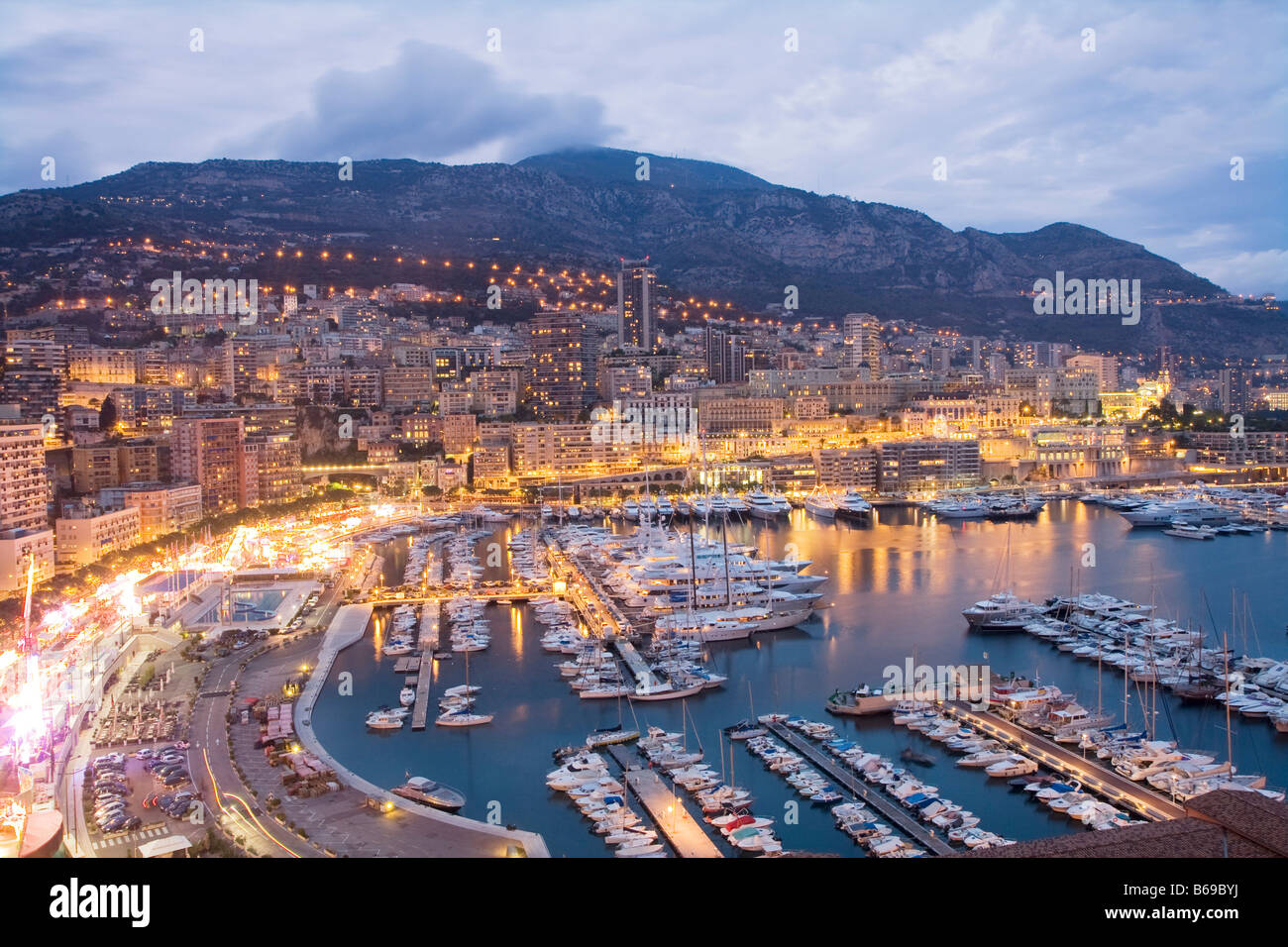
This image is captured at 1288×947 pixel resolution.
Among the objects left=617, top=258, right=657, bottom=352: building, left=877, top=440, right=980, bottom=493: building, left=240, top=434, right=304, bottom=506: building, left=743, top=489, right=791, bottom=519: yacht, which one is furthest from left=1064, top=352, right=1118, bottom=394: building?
left=240, top=434, right=304, bottom=506: building

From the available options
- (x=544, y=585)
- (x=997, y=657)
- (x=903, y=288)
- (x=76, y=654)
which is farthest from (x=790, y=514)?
(x=903, y=288)

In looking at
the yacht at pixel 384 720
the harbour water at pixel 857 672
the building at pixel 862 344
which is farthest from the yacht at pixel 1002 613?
the building at pixel 862 344

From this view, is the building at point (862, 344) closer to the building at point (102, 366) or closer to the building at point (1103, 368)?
the building at point (1103, 368)

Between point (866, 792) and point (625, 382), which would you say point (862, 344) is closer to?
point (625, 382)

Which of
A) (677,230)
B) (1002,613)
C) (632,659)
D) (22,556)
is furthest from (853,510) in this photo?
(677,230)
